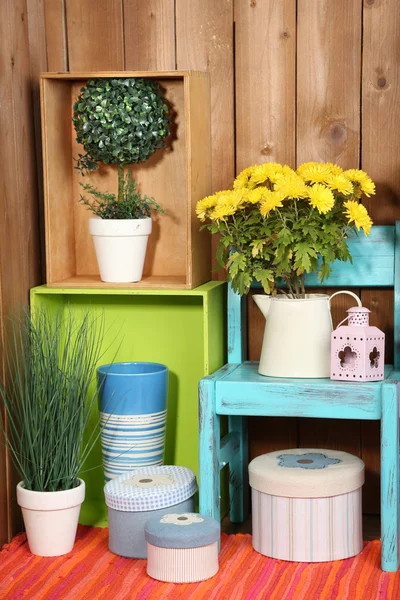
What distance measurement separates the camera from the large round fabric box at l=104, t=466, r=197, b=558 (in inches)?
92.7

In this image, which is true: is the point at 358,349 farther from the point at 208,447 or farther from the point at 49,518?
the point at 49,518

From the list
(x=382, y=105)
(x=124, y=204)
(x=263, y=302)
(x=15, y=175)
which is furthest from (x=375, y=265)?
(x=15, y=175)

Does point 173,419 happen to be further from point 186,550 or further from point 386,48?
point 386,48

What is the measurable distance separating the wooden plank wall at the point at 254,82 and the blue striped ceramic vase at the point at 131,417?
32cm

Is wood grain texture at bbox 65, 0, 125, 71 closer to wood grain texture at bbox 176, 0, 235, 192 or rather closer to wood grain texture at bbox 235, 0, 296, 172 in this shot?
wood grain texture at bbox 176, 0, 235, 192

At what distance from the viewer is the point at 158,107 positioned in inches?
101

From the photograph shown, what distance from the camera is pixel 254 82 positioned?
2.67 meters

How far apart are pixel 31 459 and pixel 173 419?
0.54 metres

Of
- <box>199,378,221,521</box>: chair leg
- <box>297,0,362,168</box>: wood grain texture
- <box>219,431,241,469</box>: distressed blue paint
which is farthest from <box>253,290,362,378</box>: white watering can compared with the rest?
<box>297,0,362,168</box>: wood grain texture

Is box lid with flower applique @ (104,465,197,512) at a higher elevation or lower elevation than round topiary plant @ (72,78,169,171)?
lower

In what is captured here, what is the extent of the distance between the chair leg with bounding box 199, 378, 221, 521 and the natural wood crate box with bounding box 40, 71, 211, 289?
339mm

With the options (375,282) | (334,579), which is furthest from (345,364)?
(334,579)

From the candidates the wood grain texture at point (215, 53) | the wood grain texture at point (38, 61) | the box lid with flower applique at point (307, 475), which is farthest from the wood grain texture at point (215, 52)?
the box lid with flower applique at point (307, 475)

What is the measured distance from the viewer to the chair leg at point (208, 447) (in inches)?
92.2
